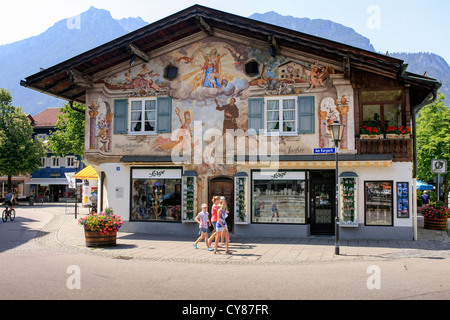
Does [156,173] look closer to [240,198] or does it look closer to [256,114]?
[240,198]

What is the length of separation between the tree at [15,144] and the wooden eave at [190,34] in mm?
33949

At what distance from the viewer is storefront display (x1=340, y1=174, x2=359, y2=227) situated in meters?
16.2

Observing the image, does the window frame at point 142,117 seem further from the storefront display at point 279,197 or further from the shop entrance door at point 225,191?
the storefront display at point 279,197

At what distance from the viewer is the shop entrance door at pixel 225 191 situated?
700 inches

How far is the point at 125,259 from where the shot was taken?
475 inches

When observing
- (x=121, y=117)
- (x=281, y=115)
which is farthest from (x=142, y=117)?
(x=281, y=115)

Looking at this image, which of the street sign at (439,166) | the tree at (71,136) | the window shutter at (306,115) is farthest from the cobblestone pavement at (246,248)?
the tree at (71,136)

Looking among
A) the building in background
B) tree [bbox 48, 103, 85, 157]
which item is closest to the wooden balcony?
tree [bbox 48, 103, 85, 157]

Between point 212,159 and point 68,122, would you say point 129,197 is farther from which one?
point 68,122

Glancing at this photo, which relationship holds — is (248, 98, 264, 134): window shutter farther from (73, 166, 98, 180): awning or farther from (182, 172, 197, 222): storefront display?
(73, 166, 98, 180): awning

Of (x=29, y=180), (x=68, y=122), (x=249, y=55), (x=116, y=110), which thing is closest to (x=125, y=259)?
(x=116, y=110)

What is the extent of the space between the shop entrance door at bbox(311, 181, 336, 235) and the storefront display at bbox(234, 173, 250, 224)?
8.83 ft

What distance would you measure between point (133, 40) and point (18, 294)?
1208 centimetres

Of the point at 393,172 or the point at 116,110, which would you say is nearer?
the point at 393,172
